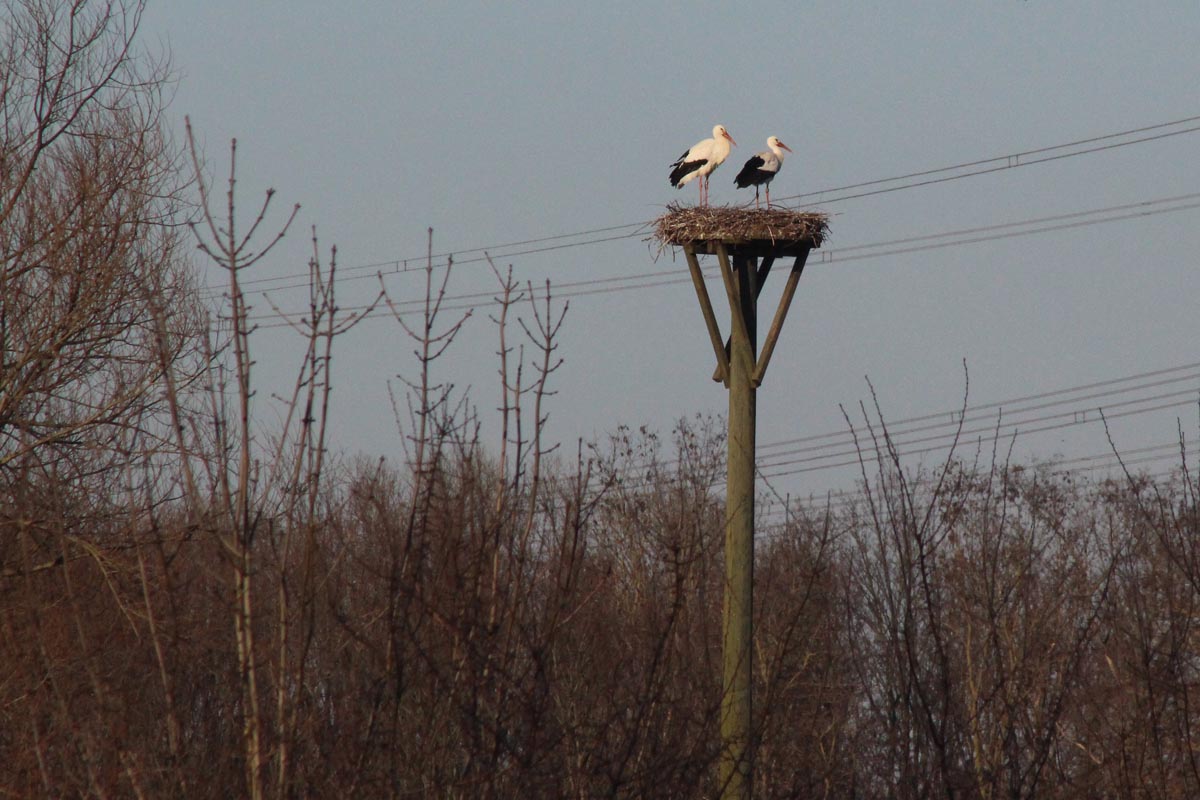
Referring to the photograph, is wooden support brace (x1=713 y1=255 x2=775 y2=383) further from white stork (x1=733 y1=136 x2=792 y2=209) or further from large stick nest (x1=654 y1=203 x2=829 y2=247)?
white stork (x1=733 y1=136 x2=792 y2=209)

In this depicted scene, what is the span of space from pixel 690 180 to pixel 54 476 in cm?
1090

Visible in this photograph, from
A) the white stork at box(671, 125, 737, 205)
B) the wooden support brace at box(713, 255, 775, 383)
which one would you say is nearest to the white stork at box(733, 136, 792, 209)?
the white stork at box(671, 125, 737, 205)

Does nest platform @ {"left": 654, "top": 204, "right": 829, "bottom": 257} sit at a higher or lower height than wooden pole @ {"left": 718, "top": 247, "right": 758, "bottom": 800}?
higher

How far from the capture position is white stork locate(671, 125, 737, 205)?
13.3 meters

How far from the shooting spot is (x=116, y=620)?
10.6 metres

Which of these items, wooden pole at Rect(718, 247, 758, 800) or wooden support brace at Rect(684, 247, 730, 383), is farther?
wooden support brace at Rect(684, 247, 730, 383)

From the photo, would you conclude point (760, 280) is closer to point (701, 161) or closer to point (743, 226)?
point (743, 226)

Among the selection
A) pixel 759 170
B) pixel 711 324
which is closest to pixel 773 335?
pixel 711 324

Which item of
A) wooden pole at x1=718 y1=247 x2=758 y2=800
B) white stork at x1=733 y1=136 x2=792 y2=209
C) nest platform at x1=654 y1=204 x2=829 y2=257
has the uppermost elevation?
white stork at x1=733 y1=136 x2=792 y2=209

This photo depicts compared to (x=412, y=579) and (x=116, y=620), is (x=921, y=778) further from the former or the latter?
(x=116, y=620)

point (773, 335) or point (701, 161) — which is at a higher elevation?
point (701, 161)

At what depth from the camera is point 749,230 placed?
9609 mm

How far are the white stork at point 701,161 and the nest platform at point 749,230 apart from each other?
10.8 feet

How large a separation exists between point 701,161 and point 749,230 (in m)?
3.98
